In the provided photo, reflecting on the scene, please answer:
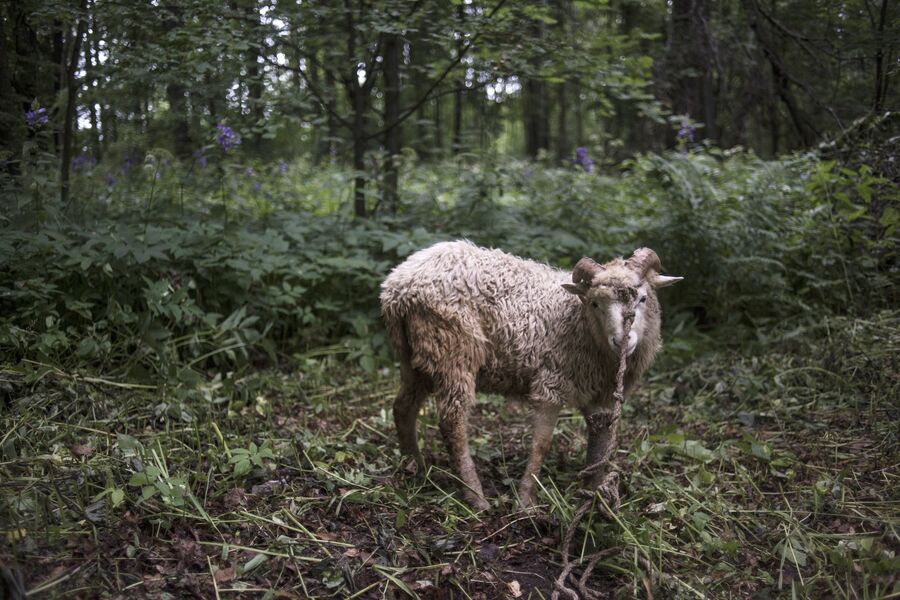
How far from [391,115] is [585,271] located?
4435mm

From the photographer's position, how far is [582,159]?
8195mm

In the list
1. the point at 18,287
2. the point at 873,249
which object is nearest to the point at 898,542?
the point at 873,249

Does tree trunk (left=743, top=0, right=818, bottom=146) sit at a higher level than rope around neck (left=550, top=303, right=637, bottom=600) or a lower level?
higher

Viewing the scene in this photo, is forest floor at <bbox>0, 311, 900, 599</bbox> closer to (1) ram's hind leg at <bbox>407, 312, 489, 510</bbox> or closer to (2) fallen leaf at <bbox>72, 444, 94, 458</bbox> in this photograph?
(2) fallen leaf at <bbox>72, 444, 94, 458</bbox>

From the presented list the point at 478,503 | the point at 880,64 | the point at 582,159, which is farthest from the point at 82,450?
the point at 880,64

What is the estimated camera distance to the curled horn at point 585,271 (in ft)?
12.5

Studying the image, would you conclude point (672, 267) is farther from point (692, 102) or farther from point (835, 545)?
point (692, 102)

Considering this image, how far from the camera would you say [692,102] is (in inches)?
409

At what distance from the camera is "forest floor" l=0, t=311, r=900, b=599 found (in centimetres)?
299

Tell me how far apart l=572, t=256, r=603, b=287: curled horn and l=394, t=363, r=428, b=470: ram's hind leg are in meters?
1.22

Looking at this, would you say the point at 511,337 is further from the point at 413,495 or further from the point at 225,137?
the point at 225,137

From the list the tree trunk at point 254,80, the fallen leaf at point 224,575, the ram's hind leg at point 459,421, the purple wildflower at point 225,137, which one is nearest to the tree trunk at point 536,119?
the tree trunk at point 254,80

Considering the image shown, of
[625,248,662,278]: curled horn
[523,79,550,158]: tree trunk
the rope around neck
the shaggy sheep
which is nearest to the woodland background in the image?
the rope around neck

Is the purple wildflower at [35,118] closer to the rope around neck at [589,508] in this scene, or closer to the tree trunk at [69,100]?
the tree trunk at [69,100]
